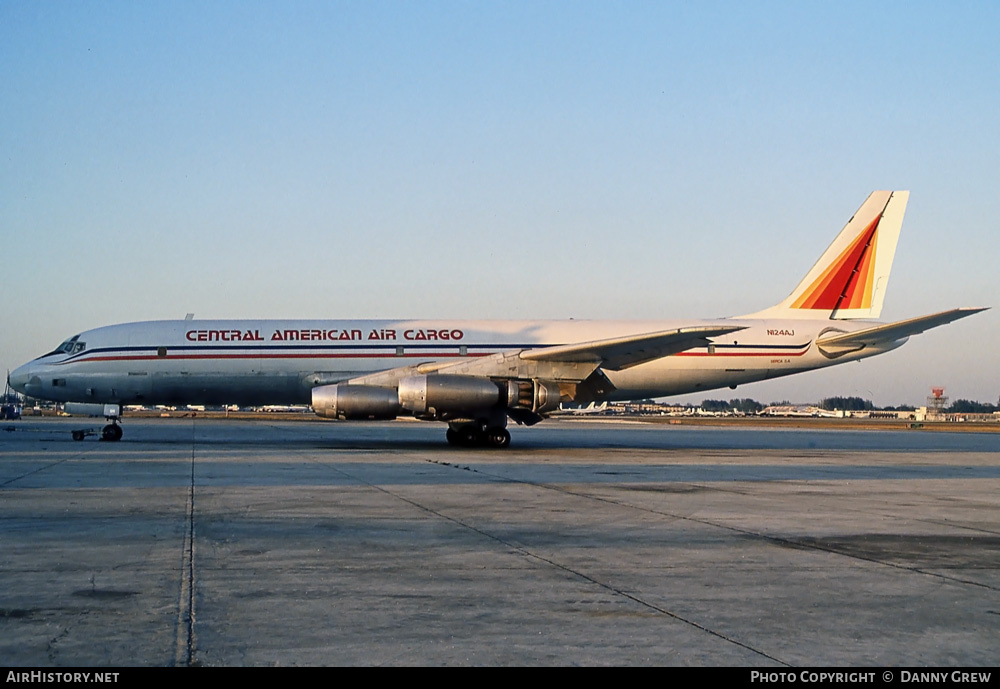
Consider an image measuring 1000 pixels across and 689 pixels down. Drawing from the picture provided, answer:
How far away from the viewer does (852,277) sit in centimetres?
2628

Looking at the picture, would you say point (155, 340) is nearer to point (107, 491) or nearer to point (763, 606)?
point (107, 491)

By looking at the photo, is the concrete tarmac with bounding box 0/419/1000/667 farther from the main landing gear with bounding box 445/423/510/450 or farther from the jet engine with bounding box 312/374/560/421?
the main landing gear with bounding box 445/423/510/450

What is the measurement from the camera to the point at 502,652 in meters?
4.29

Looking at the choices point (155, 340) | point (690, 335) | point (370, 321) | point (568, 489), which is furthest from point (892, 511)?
point (155, 340)

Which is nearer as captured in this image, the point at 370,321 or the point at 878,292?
the point at 370,321

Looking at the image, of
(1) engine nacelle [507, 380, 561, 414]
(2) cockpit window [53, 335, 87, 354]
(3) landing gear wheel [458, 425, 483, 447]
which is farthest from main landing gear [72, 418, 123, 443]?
(1) engine nacelle [507, 380, 561, 414]

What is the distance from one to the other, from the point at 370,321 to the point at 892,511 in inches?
653

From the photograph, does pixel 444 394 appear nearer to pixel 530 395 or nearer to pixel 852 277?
pixel 530 395

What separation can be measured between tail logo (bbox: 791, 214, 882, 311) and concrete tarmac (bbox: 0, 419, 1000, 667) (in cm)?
1347

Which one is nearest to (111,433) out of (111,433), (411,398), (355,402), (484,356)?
(111,433)

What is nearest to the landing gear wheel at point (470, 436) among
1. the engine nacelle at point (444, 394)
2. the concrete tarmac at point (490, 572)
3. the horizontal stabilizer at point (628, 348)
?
the engine nacelle at point (444, 394)

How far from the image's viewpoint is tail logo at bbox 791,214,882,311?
1033 inches

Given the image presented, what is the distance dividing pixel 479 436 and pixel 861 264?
40.8ft

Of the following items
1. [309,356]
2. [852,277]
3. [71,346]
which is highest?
[852,277]
